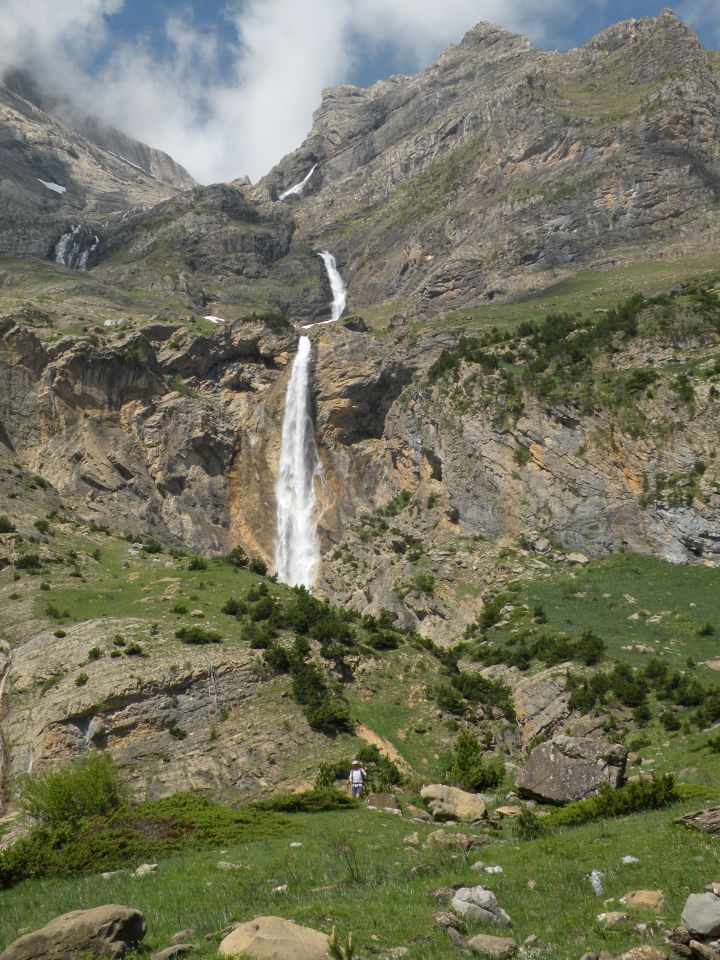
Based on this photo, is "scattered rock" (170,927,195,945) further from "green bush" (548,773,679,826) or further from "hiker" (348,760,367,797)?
"hiker" (348,760,367,797)

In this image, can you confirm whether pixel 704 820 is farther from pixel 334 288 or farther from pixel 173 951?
pixel 334 288

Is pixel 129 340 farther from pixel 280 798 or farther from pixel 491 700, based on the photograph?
pixel 280 798

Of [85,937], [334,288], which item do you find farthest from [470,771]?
[334,288]

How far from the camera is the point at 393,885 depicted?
14.5 m

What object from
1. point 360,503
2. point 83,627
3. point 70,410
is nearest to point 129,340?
point 70,410

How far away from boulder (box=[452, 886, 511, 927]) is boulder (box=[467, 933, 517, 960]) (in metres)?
0.85

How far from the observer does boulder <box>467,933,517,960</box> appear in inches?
409

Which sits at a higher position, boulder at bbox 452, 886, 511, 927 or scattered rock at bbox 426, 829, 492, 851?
boulder at bbox 452, 886, 511, 927

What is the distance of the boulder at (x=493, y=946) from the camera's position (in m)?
10.4

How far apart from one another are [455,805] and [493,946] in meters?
14.0

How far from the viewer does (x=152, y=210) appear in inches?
6762

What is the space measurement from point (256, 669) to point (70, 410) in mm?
54261

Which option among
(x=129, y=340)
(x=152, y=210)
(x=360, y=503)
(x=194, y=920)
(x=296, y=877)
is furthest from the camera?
(x=152, y=210)

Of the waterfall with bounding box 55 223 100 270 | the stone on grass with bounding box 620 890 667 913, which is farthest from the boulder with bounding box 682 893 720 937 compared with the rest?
the waterfall with bounding box 55 223 100 270
